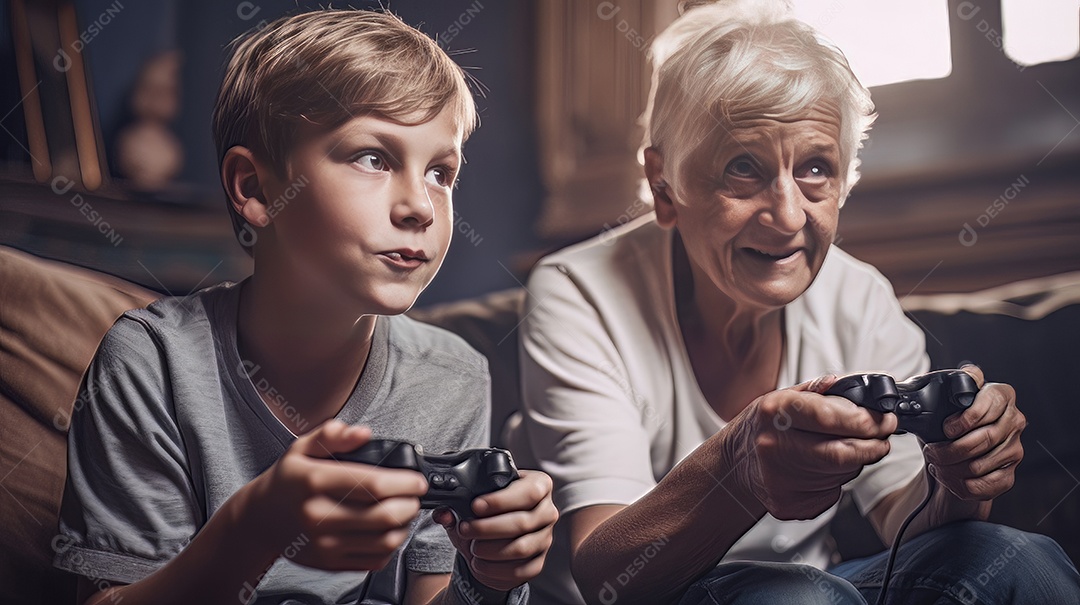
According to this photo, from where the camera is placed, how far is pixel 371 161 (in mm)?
1046

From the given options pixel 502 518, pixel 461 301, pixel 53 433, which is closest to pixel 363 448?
pixel 502 518

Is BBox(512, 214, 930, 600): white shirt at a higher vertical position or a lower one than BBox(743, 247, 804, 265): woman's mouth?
lower

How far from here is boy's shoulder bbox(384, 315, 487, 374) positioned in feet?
3.69

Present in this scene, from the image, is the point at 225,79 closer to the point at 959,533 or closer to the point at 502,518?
the point at 502,518

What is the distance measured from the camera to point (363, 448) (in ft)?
2.89

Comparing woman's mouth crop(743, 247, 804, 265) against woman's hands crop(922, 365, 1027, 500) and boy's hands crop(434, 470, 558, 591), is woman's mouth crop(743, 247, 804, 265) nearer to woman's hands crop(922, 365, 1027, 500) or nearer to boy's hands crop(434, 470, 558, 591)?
woman's hands crop(922, 365, 1027, 500)

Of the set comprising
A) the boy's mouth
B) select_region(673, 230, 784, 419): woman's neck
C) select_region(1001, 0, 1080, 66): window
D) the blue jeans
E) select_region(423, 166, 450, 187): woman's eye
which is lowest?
the blue jeans

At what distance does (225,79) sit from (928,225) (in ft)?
3.02

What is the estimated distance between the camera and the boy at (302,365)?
3.13 feet

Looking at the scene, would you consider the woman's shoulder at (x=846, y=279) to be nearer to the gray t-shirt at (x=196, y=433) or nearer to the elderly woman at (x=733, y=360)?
the elderly woman at (x=733, y=360)

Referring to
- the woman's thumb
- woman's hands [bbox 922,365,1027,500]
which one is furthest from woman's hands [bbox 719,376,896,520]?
woman's hands [bbox 922,365,1027,500]

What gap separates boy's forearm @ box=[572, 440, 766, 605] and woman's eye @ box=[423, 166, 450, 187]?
440mm

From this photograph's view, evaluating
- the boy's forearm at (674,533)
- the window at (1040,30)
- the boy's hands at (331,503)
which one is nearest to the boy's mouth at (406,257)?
the boy's hands at (331,503)

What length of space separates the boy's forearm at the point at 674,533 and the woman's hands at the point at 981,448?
23cm
